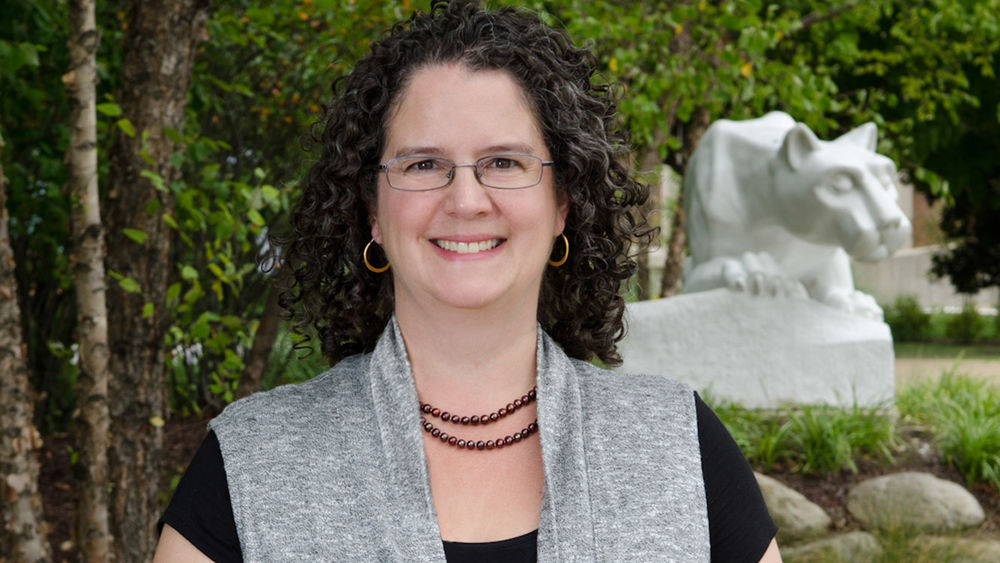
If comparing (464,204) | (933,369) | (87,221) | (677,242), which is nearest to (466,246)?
(464,204)

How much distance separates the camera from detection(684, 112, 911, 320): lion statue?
6.46 meters

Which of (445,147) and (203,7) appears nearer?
(445,147)

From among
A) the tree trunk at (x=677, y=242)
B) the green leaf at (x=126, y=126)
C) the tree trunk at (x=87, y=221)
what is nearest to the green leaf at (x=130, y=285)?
the tree trunk at (x=87, y=221)

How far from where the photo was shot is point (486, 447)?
5.70 ft

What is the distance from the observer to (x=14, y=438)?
Answer: 292cm

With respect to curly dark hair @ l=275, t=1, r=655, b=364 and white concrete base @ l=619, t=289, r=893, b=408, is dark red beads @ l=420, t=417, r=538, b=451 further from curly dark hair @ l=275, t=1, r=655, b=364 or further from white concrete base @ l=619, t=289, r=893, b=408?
white concrete base @ l=619, t=289, r=893, b=408

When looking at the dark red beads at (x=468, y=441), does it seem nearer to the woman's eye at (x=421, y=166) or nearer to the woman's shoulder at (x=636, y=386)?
the woman's shoulder at (x=636, y=386)

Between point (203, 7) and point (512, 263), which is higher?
point (203, 7)

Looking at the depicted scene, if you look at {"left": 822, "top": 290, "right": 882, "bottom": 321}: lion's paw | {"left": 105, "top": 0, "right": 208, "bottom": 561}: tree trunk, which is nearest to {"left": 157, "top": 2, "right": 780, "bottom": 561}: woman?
{"left": 105, "top": 0, "right": 208, "bottom": 561}: tree trunk

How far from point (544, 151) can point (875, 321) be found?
5812mm

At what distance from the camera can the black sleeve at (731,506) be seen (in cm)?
167

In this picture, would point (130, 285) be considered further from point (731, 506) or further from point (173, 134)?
point (731, 506)

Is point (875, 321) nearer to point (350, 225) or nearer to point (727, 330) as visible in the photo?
point (727, 330)

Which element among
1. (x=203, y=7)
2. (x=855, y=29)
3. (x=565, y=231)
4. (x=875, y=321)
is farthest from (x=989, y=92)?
(x=565, y=231)
